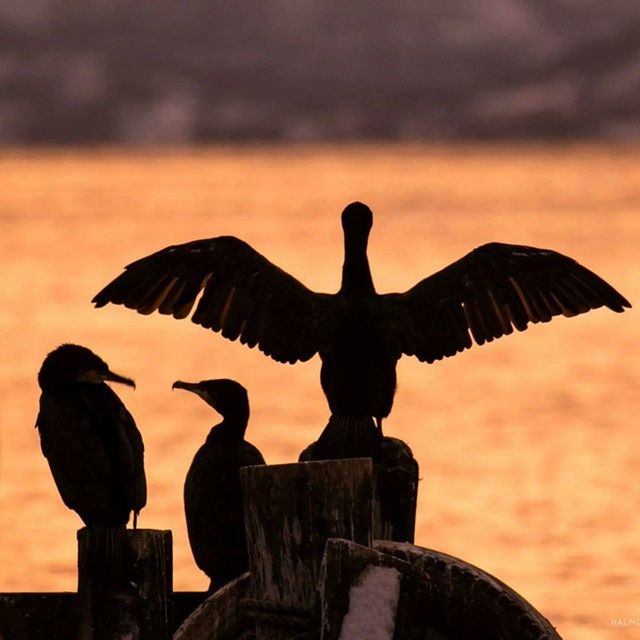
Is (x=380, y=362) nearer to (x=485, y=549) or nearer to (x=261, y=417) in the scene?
(x=485, y=549)

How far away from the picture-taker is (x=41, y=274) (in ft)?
180

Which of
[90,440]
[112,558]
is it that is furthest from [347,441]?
[112,558]

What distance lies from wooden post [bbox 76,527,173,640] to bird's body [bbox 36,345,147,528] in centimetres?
89

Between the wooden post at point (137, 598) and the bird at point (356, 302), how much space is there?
236 centimetres

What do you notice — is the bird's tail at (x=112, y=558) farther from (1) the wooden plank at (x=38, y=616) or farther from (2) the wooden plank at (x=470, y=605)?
(2) the wooden plank at (x=470, y=605)

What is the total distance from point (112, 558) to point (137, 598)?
19 centimetres

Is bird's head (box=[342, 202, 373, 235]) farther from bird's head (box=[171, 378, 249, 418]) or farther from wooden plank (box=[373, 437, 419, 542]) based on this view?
wooden plank (box=[373, 437, 419, 542])

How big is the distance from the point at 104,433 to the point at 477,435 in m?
21.5

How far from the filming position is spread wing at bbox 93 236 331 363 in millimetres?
12133

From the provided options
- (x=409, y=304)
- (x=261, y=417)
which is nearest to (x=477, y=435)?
(x=261, y=417)

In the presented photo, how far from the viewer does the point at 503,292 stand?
12.6 metres

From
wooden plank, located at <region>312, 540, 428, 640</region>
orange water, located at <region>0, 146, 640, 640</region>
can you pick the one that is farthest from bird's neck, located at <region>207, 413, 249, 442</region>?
orange water, located at <region>0, 146, 640, 640</region>

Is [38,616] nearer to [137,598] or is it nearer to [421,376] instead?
[137,598]

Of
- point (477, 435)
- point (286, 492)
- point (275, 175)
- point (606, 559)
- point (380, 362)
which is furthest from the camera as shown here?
point (275, 175)
